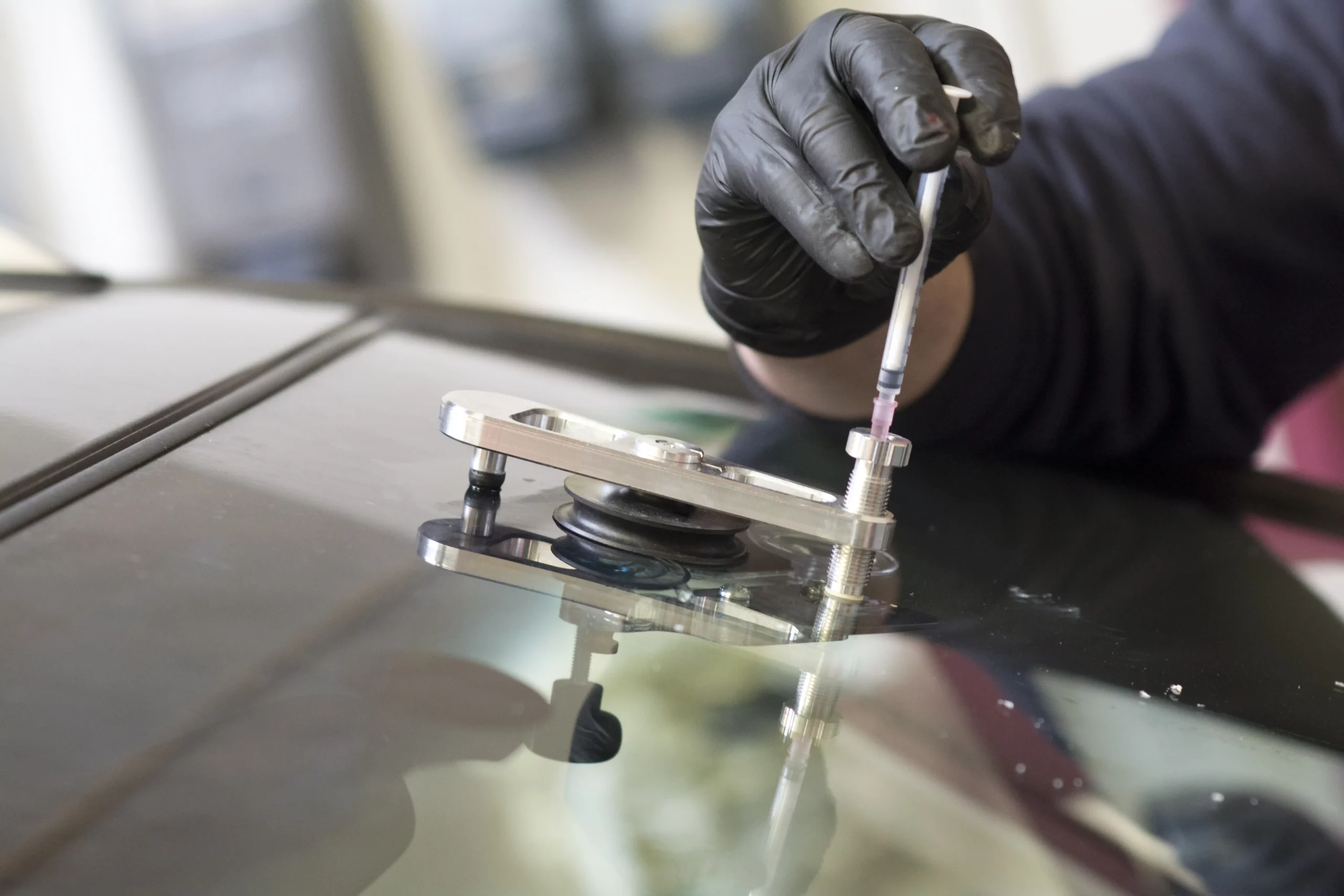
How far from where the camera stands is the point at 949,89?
400 millimetres

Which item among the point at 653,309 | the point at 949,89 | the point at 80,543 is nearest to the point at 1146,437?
the point at 949,89

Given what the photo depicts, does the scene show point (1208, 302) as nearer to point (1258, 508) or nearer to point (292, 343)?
point (1258, 508)

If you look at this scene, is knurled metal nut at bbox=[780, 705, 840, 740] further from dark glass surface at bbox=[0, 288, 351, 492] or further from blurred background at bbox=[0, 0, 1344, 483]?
blurred background at bbox=[0, 0, 1344, 483]

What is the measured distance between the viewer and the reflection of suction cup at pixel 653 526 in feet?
1.34

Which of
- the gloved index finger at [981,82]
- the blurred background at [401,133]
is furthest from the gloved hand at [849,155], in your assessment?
the blurred background at [401,133]

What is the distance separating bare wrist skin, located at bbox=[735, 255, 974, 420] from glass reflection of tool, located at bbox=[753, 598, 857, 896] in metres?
0.26

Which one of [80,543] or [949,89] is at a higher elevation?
[949,89]

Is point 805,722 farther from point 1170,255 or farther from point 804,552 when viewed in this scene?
point 1170,255

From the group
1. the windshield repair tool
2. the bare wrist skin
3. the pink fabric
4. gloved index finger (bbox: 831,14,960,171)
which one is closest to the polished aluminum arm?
the windshield repair tool

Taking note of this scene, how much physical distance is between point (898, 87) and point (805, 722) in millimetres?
233

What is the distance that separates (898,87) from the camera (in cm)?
40

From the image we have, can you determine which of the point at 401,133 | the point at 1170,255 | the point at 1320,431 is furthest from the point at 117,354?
the point at 401,133

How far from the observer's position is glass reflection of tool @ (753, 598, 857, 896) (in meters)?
0.29

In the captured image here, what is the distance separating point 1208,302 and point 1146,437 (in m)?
0.13
